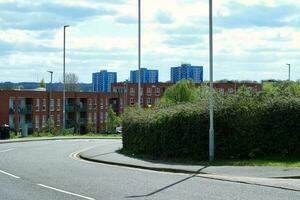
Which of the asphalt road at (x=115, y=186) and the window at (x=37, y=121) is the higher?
the asphalt road at (x=115, y=186)

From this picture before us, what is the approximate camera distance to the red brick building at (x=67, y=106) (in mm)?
98812

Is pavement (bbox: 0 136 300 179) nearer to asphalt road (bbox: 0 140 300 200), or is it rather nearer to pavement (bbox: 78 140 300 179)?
pavement (bbox: 78 140 300 179)

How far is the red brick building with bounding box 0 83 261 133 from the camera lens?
98.8 metres

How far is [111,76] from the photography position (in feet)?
565

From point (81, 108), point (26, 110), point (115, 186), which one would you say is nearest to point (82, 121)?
point (81, 108)

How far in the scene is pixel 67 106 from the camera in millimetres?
113250

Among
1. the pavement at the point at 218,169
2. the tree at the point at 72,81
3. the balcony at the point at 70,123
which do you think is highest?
the tree at the point at 72,81

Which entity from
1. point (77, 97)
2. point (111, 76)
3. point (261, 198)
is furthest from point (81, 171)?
point (111, 76)

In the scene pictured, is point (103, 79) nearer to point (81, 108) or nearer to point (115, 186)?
point (81, 108)

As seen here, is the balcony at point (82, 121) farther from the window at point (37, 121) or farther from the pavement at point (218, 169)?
the pavement at point (218, 169)

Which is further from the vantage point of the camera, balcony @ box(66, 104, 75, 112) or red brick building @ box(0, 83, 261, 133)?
balcony @ box(66, 104, 75, 112)

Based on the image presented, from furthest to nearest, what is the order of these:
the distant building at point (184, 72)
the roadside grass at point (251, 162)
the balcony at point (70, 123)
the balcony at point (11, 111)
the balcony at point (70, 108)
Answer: the distant building at point (184, 72) → the balcony at point (70, 108) → the balcony at point (70, 123) → the balcony at point (11, 111) → the roadside grass at point (251, 162)

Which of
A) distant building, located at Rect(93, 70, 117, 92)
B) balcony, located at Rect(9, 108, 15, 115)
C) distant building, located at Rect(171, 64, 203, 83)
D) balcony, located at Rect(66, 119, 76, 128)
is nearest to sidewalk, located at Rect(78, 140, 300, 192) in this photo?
balcony, located at Rect(9, 108, 15, 115)

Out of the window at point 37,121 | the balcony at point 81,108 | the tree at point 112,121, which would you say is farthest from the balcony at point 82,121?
the window at point 37,121
